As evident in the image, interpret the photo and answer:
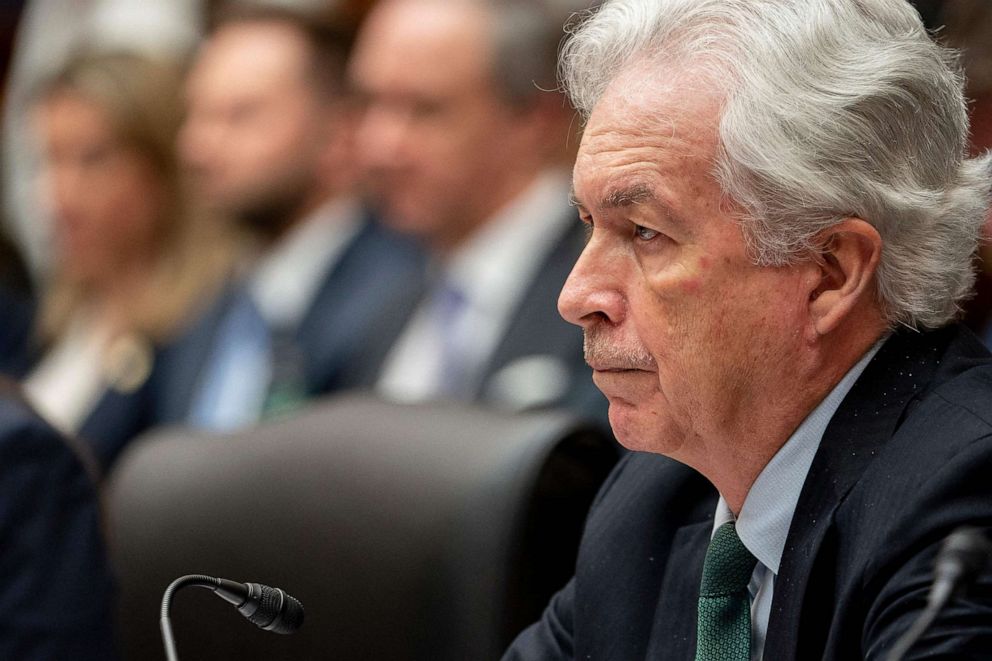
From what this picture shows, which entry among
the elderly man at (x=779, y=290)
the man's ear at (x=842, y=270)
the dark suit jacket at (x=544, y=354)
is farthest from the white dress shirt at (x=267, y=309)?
the man's ear at (x=842, y=270)

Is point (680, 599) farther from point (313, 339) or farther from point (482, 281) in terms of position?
point (313, 339)

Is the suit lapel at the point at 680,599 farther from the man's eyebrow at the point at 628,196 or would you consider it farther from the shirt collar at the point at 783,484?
the man's eyebrow at the point at 628,196

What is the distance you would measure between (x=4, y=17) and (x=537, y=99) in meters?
3.39

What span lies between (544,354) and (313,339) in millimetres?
997

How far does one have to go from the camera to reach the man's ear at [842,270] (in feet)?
4.83

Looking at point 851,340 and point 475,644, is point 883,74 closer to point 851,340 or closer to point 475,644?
point 851,340

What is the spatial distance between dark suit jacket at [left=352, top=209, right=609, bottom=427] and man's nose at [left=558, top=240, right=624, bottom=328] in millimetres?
1275

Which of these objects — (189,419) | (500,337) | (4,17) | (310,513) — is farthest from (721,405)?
(4,17)

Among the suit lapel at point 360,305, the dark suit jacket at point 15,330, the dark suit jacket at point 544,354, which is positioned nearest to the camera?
the dark suit jacket at point 544,354

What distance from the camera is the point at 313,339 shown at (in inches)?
154

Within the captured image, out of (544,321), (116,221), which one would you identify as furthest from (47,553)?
(116,221)

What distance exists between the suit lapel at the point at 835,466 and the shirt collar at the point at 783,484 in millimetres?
24

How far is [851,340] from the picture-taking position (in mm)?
1513

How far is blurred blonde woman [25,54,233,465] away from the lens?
442 cm
